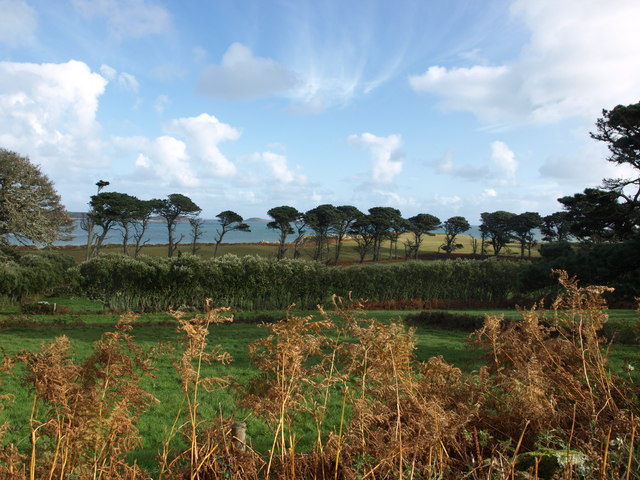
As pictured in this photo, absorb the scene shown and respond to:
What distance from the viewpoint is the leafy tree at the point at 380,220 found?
49903mm

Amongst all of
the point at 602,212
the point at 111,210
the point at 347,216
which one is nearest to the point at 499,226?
the point at 347,216

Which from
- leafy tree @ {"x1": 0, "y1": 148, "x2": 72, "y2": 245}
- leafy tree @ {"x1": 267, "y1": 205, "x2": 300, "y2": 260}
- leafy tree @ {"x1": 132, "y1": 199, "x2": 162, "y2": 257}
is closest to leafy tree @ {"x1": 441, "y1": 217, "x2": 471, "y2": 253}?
leafy tree @ {"x1": 267, "y1": 205, "x2": 300, "y2": 260}

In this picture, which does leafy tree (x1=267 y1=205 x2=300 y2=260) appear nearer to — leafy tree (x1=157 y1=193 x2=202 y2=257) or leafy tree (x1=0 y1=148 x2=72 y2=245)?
leafy tree (x1=157 y1=193 x2=202 y2=257)

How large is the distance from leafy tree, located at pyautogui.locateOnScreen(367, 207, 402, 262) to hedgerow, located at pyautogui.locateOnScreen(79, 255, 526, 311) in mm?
21962

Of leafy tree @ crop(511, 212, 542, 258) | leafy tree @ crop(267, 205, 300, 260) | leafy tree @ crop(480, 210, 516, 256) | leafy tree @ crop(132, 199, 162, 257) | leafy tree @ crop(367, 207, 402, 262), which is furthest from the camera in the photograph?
leafy tree @ crop(480, 210, 516, 256)

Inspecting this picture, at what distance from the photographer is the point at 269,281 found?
81.3 ft

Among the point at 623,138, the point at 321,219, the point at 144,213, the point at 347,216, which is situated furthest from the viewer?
the point at 347,216

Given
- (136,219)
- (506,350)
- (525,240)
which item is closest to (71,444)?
(506,350)

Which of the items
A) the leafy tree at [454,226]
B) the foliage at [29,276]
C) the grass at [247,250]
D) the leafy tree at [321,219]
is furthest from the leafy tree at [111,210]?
the leafy tree at [454,226]

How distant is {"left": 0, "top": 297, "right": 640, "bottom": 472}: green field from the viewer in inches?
237

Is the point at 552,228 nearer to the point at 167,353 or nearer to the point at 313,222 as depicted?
the point at 313,222

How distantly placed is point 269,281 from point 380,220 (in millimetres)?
27310

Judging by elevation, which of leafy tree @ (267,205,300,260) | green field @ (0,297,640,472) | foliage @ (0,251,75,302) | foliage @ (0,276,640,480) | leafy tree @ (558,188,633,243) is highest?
leafy tree @ (267,205,300,260)

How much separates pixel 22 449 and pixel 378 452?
5.36m
